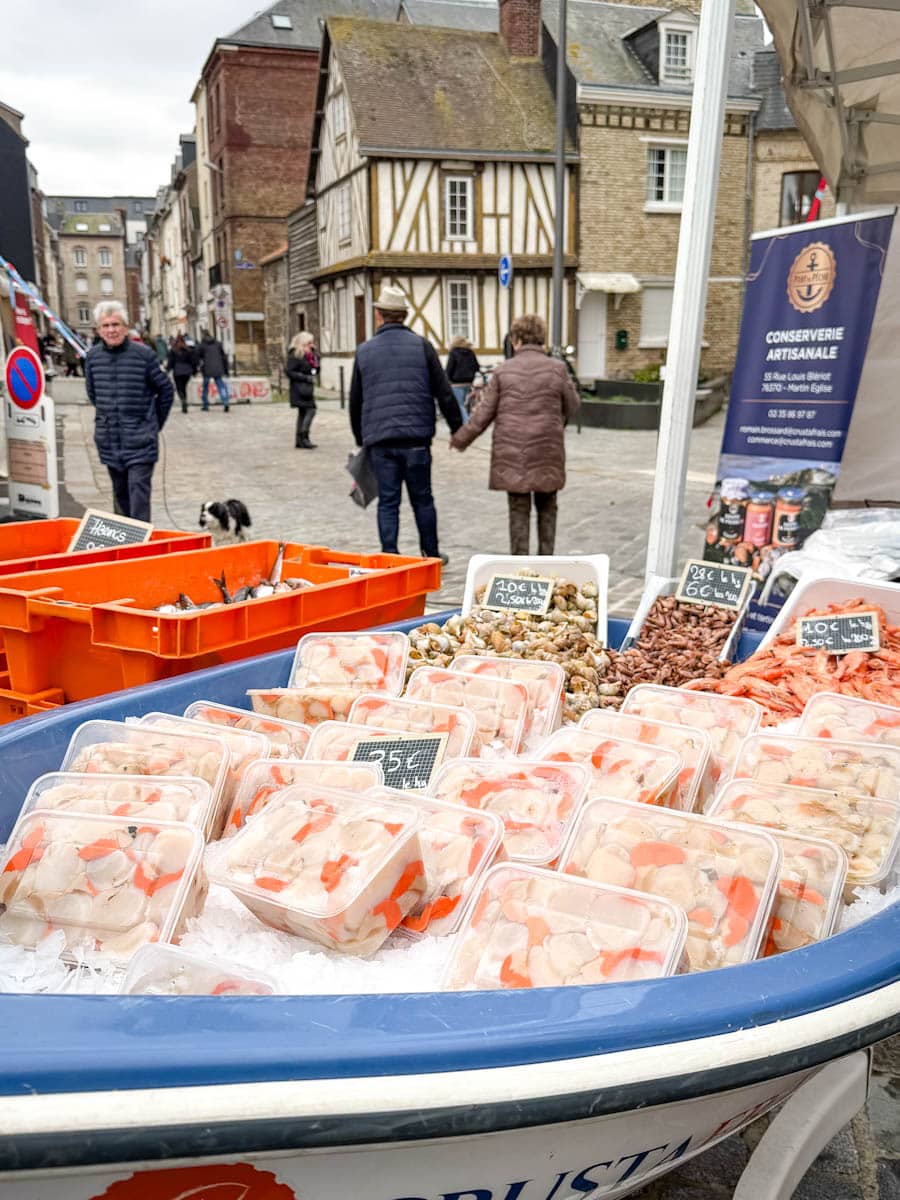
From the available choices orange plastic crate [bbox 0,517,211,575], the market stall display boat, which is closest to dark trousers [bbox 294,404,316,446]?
orange plastic crate [bbox 0,517,211,575]

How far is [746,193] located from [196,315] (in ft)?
125

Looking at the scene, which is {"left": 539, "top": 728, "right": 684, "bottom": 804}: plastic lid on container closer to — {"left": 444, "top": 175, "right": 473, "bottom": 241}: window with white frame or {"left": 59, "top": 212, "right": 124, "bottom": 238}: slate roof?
{"left": 444, "top": 175, "right": 473, "bottom": 241}: window with white frame

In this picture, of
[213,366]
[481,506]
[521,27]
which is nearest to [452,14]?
[521,27]

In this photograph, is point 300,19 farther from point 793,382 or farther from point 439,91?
A: point 793,382

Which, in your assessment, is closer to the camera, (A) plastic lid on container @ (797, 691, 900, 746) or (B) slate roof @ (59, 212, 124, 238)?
(A) plastic lid on container @ (797, 691, 900, 746)

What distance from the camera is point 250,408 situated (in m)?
26.8

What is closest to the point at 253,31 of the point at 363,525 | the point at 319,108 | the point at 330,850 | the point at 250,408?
the point at 319,108

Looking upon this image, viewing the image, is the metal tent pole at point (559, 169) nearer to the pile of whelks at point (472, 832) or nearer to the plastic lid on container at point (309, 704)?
the plastic lid on container at point (309, 704)

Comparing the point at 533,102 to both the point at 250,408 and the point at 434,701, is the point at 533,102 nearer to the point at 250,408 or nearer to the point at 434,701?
the point at 250,408

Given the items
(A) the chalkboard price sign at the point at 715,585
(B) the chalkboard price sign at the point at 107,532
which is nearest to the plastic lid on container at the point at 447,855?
(A) the chalkboard price sign at the point at 715,585

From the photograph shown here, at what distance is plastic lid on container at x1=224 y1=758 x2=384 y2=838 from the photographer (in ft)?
7.94

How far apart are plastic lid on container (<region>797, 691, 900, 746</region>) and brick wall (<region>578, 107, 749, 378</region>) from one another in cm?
2655

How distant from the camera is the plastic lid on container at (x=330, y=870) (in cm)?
190

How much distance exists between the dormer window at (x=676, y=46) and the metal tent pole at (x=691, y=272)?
86.0 ft
